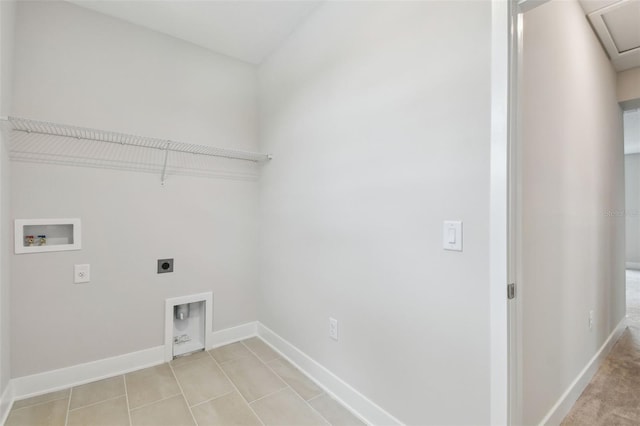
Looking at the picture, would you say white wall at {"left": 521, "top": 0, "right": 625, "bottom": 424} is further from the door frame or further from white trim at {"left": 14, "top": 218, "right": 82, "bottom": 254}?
white trim at {"left": 14, "top": 218, "right": 82, "bottom": 254}

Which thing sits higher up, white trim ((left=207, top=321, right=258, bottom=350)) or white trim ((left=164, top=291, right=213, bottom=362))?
white trim ((left=164, top=291, right=213, bottom=362))

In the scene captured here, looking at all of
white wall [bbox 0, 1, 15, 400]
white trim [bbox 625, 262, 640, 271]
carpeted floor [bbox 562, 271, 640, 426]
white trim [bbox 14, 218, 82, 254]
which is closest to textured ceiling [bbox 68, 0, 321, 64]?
white wall [bbox 0, 1, 15, 400]

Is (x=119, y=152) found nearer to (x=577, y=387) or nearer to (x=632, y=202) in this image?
(x=577, y=387)

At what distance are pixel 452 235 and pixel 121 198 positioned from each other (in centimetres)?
222

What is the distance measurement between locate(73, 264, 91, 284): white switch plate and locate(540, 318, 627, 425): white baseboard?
2.82 m

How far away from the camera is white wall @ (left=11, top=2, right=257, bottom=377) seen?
1835 mm

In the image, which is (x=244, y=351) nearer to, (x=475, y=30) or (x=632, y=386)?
(x=475, y=30)

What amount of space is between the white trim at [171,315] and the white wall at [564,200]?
2213 millimetres

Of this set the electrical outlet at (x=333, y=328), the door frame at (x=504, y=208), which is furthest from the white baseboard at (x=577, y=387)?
the electrical outlet at (x=333, y=328)

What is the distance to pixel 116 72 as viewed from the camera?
2.10 m

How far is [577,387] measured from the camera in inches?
71.5

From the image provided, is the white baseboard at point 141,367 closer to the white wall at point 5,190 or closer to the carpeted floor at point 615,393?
the white wall at point 5,190

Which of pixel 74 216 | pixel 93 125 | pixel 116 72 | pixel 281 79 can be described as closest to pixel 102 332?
pixel 74 216

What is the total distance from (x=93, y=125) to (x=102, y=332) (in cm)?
147
